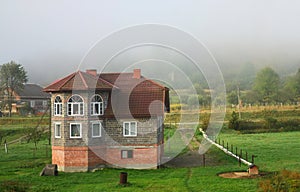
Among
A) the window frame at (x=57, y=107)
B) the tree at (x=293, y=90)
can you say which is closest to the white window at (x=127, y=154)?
the window frame at (x=57, y=107)

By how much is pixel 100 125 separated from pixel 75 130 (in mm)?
1812

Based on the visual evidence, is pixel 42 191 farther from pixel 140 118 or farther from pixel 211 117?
pixel 211 117

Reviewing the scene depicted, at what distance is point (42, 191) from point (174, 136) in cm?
3079

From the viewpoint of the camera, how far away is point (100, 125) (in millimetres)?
29859

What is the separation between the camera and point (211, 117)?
231 ft

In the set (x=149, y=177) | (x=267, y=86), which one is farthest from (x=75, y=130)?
(x=267, y=86)

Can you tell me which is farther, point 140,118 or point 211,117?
point 211,117

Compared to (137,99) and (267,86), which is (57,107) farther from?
(267,86)

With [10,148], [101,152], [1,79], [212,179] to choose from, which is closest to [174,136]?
[10,148]

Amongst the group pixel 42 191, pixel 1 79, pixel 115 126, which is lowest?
pixel 42 191

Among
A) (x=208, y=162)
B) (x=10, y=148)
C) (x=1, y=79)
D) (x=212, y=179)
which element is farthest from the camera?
(x=1, y=79)

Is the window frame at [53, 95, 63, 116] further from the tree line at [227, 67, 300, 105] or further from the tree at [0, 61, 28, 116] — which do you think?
the tree line at [227, 67, 300, 105]

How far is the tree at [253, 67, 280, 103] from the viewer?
328 ft

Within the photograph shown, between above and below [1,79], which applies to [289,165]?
below
